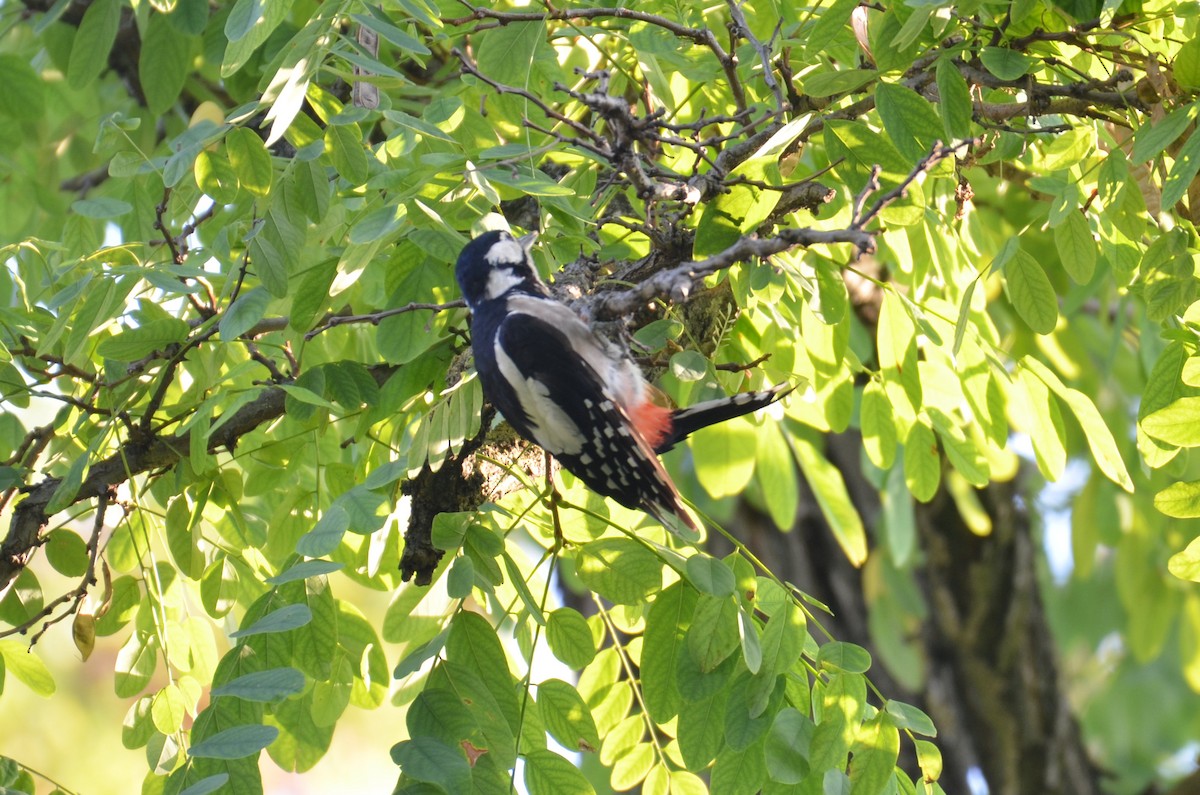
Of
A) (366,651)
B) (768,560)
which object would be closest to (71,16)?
(366,651)

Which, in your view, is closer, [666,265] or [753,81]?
[666,265]

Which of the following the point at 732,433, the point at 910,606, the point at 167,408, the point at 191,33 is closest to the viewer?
the point at 167,408

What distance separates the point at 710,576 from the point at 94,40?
8.60ft

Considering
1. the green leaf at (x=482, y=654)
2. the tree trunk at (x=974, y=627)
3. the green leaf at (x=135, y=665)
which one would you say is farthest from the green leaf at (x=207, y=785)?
the tree trunk at (x=974, y=627)

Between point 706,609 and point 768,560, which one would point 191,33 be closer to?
point 706,609

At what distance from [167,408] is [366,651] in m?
0.82

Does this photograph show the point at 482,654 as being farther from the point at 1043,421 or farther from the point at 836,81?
the point at 1043,421

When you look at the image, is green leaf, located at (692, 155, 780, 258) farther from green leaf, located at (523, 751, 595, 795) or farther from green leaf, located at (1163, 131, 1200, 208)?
green leaf, located at (523, 751, 595, 795)

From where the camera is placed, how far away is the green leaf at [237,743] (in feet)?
6.19

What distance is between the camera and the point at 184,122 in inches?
184

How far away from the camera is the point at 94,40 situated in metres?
3.39

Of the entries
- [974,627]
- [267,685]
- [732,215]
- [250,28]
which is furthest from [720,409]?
[974,627]

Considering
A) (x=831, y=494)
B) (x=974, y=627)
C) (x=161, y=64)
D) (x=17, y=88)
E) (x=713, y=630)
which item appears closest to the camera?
(x=713, y=630)

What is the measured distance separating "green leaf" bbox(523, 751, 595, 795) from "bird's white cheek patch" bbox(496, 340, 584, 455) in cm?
64
